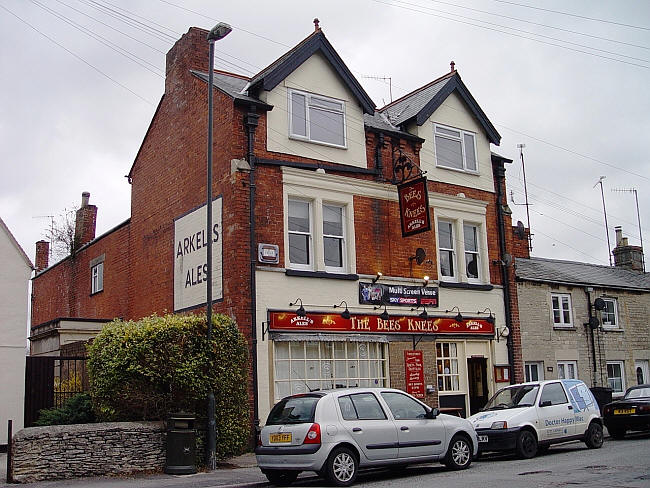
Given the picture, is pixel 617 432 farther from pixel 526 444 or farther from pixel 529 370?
pixel 529 370

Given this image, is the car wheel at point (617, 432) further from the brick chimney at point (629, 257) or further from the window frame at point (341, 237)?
the brick chimney at point (629, 257)

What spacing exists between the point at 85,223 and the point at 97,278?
416 cm

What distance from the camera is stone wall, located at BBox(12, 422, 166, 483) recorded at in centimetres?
1290

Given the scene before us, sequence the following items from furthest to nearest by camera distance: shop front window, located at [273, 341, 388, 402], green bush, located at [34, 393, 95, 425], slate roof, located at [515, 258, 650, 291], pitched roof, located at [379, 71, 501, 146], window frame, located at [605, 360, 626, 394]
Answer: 1. window frame, located at [605, 360, 626, 394]
2. slate roof, located at [515, 258, 650, 291]
3. pitched roof, located at [379, 71, 501, 146]
4. shop front window, located at [273, 341, 388, 402]
5. green bush, located at [34, 393, 95, 425]

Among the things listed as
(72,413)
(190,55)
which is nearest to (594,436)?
A: (72,413)

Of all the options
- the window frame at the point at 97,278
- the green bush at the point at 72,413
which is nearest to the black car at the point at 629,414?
the green bush at the point at 72,413

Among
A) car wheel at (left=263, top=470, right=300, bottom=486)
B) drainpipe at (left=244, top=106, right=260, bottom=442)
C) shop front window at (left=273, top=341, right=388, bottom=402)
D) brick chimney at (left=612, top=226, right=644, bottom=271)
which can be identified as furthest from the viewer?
brick chimney at (left=612, top=226, right=644, bottom=271)

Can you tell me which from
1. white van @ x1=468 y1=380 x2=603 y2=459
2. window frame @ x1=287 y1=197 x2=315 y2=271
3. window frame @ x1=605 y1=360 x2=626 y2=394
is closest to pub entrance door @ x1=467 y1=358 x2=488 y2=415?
white van @ x1=468 y1=380 x2=603 y2=459

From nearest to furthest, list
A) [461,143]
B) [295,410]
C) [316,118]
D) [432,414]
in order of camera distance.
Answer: [295,410], [432,414], [316,118], [461,143]

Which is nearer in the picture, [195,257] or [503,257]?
[195,257]

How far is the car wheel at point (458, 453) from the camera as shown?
13164mm

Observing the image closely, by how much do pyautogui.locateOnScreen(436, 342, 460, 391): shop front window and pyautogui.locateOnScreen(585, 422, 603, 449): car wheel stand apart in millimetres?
4916

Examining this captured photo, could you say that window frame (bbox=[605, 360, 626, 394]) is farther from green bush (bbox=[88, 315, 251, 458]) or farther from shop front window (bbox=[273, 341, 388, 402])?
green bush (bbox=[88, 315, 251, 458])

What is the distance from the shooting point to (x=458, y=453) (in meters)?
13.3
